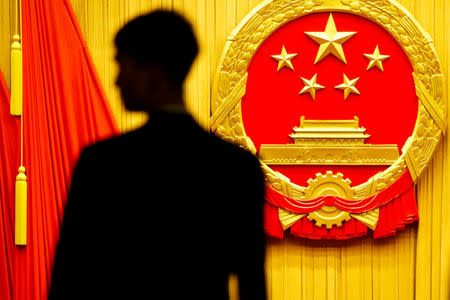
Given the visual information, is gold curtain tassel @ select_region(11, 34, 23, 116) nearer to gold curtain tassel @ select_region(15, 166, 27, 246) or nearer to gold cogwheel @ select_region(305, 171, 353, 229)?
gold curtain tassel @ select_region(15, 166, 27, 246)

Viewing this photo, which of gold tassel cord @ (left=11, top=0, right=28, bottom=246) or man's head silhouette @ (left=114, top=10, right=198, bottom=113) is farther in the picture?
gold tassel cord @ (left=11, top=0, right=28, bottom=246)

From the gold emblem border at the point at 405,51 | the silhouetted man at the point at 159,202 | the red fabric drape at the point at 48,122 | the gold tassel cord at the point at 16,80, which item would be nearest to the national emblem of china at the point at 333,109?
the gold emblem border at the point at 405,51

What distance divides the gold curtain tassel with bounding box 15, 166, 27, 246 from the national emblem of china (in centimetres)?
103

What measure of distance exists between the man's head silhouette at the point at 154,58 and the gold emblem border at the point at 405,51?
1.93 meters

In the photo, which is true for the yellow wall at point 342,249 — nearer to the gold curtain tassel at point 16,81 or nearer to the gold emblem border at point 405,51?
the gold emblem border at point 405,51

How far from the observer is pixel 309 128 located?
3041 millimetres

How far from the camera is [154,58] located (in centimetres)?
107

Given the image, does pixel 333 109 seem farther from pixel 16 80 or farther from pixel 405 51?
pixel 16 80

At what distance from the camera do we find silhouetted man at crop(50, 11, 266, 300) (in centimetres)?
99

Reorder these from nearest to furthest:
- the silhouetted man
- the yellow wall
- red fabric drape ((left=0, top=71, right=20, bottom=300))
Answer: the silhouetted man < red fabric drape ((left=0, top=71, right=20, bottom=300)) < the yellow wall

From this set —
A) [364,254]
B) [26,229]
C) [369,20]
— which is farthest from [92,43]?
[364,254]

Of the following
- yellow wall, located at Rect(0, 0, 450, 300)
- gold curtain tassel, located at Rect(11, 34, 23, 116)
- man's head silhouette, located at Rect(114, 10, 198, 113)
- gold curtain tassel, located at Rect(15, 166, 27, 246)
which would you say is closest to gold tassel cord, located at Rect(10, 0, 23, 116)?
gold curtain tassel, located at Rect(11, 34, 23, 116)

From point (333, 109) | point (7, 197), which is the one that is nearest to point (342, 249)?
point (333, 109)

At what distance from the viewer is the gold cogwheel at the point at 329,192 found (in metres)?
3.02
